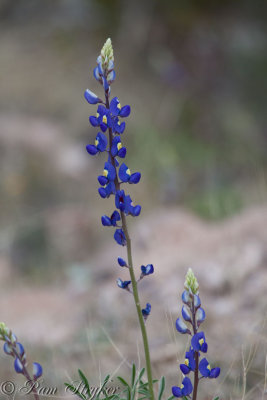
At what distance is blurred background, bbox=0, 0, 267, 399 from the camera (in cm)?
391

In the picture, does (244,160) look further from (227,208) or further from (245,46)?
(227,208)

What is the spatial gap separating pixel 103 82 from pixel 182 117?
343 inches

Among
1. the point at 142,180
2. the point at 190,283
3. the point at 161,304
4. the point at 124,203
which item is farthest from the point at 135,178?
the point at 142,180

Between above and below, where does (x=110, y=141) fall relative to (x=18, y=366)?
Result: above

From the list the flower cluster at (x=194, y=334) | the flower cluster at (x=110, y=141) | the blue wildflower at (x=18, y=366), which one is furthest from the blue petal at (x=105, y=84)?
the blue wildflower at (x=18, y=366)

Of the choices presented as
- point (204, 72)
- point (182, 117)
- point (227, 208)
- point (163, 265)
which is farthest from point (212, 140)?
point (163, 265)

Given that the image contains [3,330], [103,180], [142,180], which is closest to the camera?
[3,330]

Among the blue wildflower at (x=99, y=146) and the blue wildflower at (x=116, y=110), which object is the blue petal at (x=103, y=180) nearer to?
the blue wildflower at (x=99, y=146)

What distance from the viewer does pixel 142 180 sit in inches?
360

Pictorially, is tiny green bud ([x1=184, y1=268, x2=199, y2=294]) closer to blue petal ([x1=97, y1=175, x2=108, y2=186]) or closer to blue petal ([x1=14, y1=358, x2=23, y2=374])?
blue petal ([x1=97, y1=175, x2=108, y2=186])

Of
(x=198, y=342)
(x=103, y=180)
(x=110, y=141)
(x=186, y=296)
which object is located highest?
(x=110, y=141)

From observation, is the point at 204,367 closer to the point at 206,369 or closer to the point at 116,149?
the point at 206,369

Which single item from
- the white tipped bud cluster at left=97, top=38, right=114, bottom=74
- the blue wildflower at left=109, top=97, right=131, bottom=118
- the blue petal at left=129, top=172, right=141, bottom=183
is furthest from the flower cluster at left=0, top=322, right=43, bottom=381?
the white tipped bud cluster at left=97, top=38, right=114, bottom=74

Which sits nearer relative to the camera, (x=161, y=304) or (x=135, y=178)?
(x=135, y=178)
